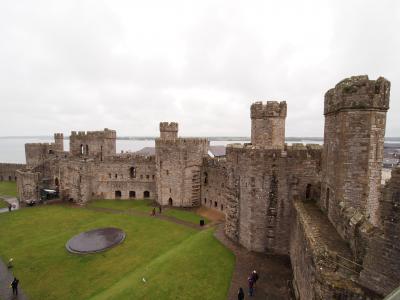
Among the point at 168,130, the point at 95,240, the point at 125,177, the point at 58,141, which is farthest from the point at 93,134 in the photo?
the point at 95,240

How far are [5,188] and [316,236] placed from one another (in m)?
52.7

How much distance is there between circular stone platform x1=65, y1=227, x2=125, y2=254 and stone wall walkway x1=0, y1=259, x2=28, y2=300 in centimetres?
389

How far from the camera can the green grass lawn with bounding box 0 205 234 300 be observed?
13234 millimetres

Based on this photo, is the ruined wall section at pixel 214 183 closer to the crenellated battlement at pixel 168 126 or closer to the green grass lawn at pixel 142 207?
the green grass lawn at pixel 142 207

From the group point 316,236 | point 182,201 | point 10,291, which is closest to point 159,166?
point 182,201

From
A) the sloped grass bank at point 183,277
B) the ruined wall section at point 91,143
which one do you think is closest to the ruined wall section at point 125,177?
the ruined wall section at point 91,143

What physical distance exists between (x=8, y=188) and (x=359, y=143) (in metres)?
53.9

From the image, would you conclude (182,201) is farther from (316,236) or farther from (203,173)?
(316,236)

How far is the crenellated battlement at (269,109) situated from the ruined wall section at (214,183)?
8.71m

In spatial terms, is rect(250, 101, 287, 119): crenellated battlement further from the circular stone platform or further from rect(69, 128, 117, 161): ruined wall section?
rect(69, 128, 117, 161): ruined wall section

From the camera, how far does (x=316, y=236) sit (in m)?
8.76

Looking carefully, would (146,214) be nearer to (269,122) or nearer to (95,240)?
(95,240)

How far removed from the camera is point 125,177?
34219mm

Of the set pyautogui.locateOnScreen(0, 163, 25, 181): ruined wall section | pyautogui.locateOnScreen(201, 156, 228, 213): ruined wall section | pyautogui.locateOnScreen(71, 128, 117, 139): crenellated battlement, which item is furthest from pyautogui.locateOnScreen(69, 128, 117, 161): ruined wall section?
pyautogui.locateOnScreen(0, 163, 25, 181): ruined wall section
